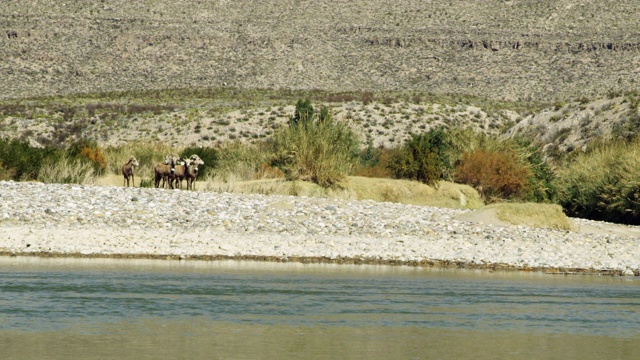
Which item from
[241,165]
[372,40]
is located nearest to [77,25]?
[372,40]

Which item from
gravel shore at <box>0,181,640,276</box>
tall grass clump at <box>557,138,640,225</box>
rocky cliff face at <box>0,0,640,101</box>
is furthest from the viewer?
rocky cliff face at <box>0,0,640,101</box>

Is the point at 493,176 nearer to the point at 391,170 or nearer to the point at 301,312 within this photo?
the point at 391,170

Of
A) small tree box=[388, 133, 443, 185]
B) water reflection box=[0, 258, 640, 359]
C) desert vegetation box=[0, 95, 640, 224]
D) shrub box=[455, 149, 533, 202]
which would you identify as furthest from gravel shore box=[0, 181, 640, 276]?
shrub box=[455, 149, 533, 202]

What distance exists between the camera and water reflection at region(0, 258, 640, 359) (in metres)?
11.2

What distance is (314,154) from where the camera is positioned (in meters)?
30.9

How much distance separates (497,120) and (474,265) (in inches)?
2455

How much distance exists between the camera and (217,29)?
107m

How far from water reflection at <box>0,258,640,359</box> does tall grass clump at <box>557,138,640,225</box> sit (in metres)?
15.1

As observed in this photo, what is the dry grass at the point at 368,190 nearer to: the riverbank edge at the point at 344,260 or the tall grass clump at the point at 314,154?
the tall grass clump at the point at 314,154

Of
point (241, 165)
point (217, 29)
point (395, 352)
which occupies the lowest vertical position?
point (395, 352)

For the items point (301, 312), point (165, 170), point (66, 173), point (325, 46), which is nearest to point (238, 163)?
point (165, 170)

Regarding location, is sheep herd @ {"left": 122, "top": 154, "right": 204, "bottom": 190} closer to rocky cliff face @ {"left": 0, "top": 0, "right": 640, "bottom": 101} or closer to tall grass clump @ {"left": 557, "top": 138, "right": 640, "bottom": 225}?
tall grass clump @ {"left": 557, "top": 138, "right": 640, "bottom": 225}

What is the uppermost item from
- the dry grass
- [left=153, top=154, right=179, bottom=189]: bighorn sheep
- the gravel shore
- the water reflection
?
[left=153, top=154, right=179, bottom=189]: bighorn sheep

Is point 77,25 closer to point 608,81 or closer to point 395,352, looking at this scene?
point 608,81
